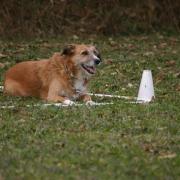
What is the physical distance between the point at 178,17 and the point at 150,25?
3.02 feet

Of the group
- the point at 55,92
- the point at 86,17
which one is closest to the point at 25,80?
the point at 55,92

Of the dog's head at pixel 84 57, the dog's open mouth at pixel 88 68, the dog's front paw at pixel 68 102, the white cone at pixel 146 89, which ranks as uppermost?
the dog's head at pixel 84 57

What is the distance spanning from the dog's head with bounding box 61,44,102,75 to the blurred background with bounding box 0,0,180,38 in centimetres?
996

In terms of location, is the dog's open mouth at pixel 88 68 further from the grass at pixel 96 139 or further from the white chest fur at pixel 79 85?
the grass at pixel 96 139

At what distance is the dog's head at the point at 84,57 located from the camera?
445 inches

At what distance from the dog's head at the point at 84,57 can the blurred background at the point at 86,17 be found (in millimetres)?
9963

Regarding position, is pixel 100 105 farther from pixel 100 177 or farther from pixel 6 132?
pixel 100 177

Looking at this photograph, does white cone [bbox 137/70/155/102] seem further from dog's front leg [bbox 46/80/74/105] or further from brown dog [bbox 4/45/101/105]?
dog's front leg [bbox 46/80/74/105]

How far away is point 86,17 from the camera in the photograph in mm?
22938

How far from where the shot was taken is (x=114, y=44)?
2002cm

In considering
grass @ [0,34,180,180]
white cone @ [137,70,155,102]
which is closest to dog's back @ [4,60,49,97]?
grass @ [0,34,180,180]

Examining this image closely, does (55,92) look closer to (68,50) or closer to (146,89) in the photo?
(68,50)

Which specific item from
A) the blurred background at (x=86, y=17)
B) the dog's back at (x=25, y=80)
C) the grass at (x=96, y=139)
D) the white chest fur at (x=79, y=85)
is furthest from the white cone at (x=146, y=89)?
the blurred background at (x=86, y=17)

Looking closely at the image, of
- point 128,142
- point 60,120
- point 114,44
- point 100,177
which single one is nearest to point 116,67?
point 114,44
